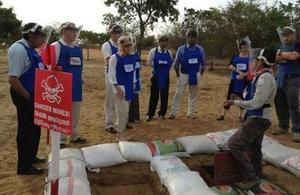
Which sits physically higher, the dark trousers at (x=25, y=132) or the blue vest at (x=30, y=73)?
the blue vest at (x=30, y=73)

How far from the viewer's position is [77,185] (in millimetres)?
4023

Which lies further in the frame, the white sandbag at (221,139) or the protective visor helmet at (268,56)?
the white sandbag at (221,139)

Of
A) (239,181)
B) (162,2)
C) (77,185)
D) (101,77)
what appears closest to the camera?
(77,185)

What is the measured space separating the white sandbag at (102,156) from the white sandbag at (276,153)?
6.28 feet

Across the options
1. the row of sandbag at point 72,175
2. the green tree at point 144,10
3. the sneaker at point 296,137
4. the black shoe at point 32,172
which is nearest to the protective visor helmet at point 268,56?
the row of sandbag at point 72,175

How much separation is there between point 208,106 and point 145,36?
21.2m

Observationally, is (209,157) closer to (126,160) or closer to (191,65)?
(126,160)

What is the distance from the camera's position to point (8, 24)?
35375mm

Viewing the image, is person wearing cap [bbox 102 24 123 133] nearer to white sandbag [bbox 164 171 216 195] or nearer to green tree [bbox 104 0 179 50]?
white sandbag [bbox 164 171 216 195]

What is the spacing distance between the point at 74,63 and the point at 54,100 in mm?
2756

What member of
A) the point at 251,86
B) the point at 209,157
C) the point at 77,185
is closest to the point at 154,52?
the point at 209,157

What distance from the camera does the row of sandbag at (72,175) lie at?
154 inches

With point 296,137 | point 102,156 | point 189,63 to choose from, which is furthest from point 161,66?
point 102,156

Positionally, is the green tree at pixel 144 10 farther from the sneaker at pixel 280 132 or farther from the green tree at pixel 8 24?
the sneaker at pixel 280 132
